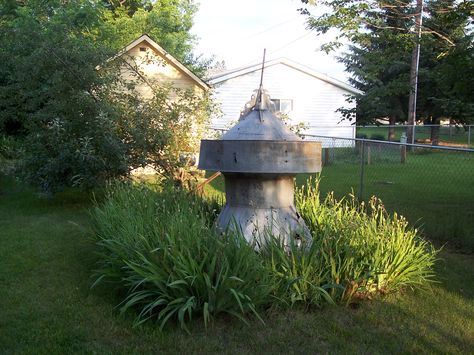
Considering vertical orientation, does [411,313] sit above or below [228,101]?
below

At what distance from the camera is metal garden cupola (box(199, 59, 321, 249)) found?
501 centimetres

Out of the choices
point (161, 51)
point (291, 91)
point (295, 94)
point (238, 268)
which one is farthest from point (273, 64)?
point (238, 268)

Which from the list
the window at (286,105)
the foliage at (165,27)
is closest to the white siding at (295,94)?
the window at (286,105)

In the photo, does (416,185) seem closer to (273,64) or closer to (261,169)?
(261,169)

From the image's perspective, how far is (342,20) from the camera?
33.5ft

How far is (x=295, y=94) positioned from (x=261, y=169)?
844 inches

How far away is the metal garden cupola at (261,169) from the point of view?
16.4 ft

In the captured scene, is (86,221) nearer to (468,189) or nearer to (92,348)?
(92,348)

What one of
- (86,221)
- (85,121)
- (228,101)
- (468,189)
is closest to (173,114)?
(85,121)

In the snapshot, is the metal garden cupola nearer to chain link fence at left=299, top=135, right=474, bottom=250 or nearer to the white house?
chain link fence at left=299, top=135, right=474, bottom=250

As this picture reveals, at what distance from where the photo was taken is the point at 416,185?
11.8m

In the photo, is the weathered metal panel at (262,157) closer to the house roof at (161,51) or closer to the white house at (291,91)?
the house roof at (161,51)

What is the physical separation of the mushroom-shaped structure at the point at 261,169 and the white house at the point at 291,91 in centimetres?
1895

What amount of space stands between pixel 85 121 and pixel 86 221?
1.98 metres
